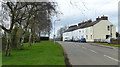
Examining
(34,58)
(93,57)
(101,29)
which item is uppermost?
(101,29)

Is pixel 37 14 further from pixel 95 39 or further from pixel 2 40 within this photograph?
pixel 95 39

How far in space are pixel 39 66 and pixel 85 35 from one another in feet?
219

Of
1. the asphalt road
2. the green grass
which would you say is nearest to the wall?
the asphalt road

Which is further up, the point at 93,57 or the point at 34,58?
the point at 34,58

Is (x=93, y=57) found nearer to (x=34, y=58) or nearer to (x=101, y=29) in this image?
(x=34, y=58)

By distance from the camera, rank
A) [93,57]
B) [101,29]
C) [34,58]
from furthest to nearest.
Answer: [101,29] < [93,57] < [34,58]

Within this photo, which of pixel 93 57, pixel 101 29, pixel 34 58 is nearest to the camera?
pixel 34 58

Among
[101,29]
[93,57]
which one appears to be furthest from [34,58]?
[101,29]

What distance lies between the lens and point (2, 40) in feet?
73.9

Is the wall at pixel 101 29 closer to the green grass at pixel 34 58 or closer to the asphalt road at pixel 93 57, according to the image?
the asphalt road at pixel 93 57

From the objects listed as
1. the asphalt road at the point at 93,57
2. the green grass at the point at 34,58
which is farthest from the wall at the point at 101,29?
the green grass at the point at 34,58

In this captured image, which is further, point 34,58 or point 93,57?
point 93,57

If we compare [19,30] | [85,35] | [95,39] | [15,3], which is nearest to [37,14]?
[15,3]

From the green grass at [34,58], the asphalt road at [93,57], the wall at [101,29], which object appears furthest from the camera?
the wall at [101,29]
